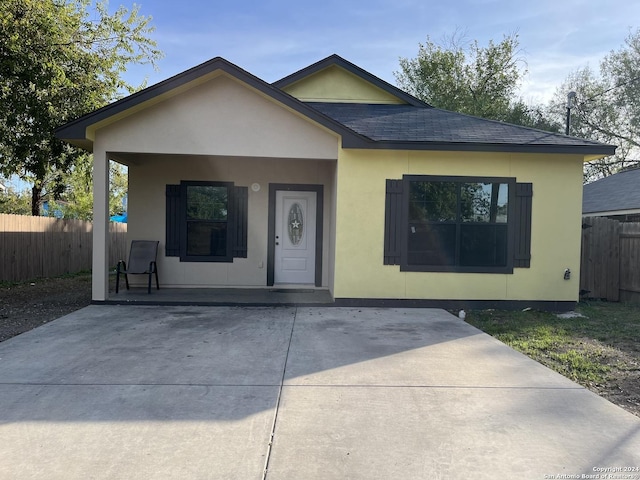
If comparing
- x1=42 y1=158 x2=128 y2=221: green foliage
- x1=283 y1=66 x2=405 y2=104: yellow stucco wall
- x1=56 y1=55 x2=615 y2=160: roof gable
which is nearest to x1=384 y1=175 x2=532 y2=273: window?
x1=56 y1=55 x2=615 y2=160: roof gable

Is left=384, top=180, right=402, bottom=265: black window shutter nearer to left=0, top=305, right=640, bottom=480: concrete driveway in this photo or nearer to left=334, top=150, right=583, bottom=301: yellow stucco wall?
left=334, top=150, right=583, bottom=301: yellow stucco wall

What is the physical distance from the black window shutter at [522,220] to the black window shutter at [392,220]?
7.11 ft

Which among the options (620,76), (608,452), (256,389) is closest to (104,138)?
(256,389)

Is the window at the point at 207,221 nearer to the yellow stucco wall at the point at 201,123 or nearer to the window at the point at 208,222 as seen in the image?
the window at the point at 208,222

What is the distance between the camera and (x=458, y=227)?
8398 mm

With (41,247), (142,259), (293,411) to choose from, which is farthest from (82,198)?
(293,411)

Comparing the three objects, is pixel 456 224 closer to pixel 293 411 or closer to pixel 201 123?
pixel 201 123

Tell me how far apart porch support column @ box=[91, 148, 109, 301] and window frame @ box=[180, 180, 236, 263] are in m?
1.80

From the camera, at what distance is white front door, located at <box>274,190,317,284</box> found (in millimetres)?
10164

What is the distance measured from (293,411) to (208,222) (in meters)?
6.80

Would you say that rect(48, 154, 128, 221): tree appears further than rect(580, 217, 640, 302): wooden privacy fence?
Yes

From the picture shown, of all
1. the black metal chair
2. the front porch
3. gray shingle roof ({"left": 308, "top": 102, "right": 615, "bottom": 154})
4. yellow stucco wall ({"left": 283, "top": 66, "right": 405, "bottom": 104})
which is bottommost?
the front porch

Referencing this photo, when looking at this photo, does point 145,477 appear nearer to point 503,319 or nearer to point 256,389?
point 256,389

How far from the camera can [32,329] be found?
6.58 meters
